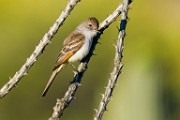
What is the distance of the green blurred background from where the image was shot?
1164cm

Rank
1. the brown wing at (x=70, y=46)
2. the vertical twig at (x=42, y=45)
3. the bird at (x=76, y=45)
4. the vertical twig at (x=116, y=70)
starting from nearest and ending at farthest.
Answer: the vertical twig at (x=116, y=70) → the vertical twig at (x=42, y=45) → the bird at (x=76, y=45) → the brown wing at (x=70, y=46)

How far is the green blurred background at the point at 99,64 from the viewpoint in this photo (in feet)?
38.2

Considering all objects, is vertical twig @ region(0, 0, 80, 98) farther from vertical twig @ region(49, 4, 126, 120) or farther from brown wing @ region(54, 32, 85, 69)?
brown wing @ region(54, 32, 85, 69)

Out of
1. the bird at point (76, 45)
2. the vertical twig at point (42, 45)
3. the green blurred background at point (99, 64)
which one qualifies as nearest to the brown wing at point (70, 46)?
the bird at point (76, 45)

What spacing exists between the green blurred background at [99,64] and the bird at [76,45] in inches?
21.6

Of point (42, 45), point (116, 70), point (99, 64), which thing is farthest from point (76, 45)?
point (99, 64)

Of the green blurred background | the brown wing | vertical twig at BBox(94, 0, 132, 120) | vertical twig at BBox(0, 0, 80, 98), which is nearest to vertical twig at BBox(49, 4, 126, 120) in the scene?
vertical twig at BBox(94, 0, 132, 120)

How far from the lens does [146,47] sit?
14.9m

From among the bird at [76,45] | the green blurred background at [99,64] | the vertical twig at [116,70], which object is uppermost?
the green blurred background at [99,64]

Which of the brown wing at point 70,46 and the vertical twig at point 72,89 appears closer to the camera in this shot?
the vertical twig at point 72,89

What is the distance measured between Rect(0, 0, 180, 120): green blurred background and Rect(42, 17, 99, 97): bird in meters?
0.55

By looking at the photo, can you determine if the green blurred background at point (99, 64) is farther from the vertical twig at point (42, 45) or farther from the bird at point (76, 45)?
the vertical twig at point (42, 45)

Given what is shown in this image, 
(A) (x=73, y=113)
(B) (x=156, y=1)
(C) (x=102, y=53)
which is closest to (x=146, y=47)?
(A) (x=73, y=113)

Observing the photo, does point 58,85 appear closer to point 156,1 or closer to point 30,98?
point 30,98
